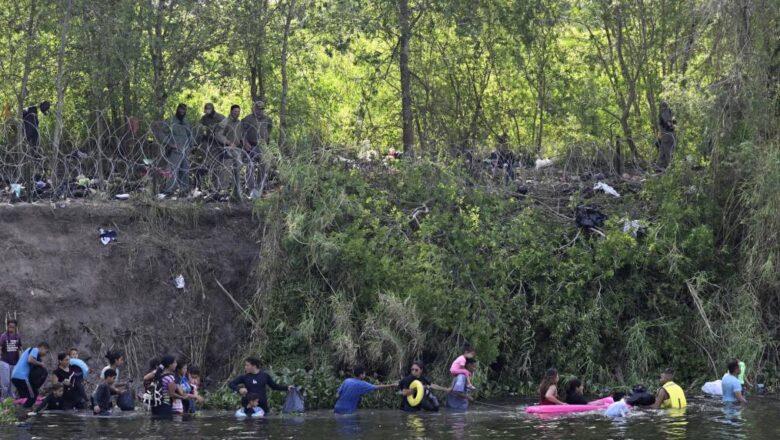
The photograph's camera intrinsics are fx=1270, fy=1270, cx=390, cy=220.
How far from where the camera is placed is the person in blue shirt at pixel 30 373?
21734 mm

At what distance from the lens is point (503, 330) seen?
79.4 feet

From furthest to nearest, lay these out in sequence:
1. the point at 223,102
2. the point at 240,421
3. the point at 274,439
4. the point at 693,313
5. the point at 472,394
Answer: the point at 223,102 → the point at 693,313 → the point at 472,394 → the point at 240,421 → the point at 274,439

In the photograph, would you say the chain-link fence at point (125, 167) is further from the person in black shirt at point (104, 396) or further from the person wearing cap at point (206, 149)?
the person in black shirt at point (104, 396)

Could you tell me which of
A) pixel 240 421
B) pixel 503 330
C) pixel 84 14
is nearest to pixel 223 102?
pixel 84 14

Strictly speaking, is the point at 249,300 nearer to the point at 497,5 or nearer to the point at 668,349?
the point at 668,349

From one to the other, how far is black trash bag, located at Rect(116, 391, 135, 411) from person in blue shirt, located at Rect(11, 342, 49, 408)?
1397 mm

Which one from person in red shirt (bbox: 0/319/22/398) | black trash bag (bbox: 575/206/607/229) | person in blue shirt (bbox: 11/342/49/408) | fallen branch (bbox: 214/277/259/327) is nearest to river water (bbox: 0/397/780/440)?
person in blue shirt (bbox: 11/342/49/408)

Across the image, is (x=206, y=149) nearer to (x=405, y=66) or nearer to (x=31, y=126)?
(x=31, y=126)

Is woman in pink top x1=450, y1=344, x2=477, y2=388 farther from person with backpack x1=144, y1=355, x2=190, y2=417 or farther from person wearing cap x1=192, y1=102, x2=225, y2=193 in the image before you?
person wearing cap x1=192, y1=102, x2=225, y2=193

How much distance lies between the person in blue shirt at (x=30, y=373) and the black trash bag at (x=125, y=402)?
140cm

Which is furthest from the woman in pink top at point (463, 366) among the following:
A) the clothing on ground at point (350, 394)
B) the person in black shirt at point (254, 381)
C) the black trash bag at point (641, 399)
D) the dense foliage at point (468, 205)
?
the person in black shirt at point (254, 381)

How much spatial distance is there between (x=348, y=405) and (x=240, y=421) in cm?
195

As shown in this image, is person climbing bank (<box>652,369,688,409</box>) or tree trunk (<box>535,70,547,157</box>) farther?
tree trunk (<box>535,70,547,157</box>)

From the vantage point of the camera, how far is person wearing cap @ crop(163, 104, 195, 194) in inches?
1022
